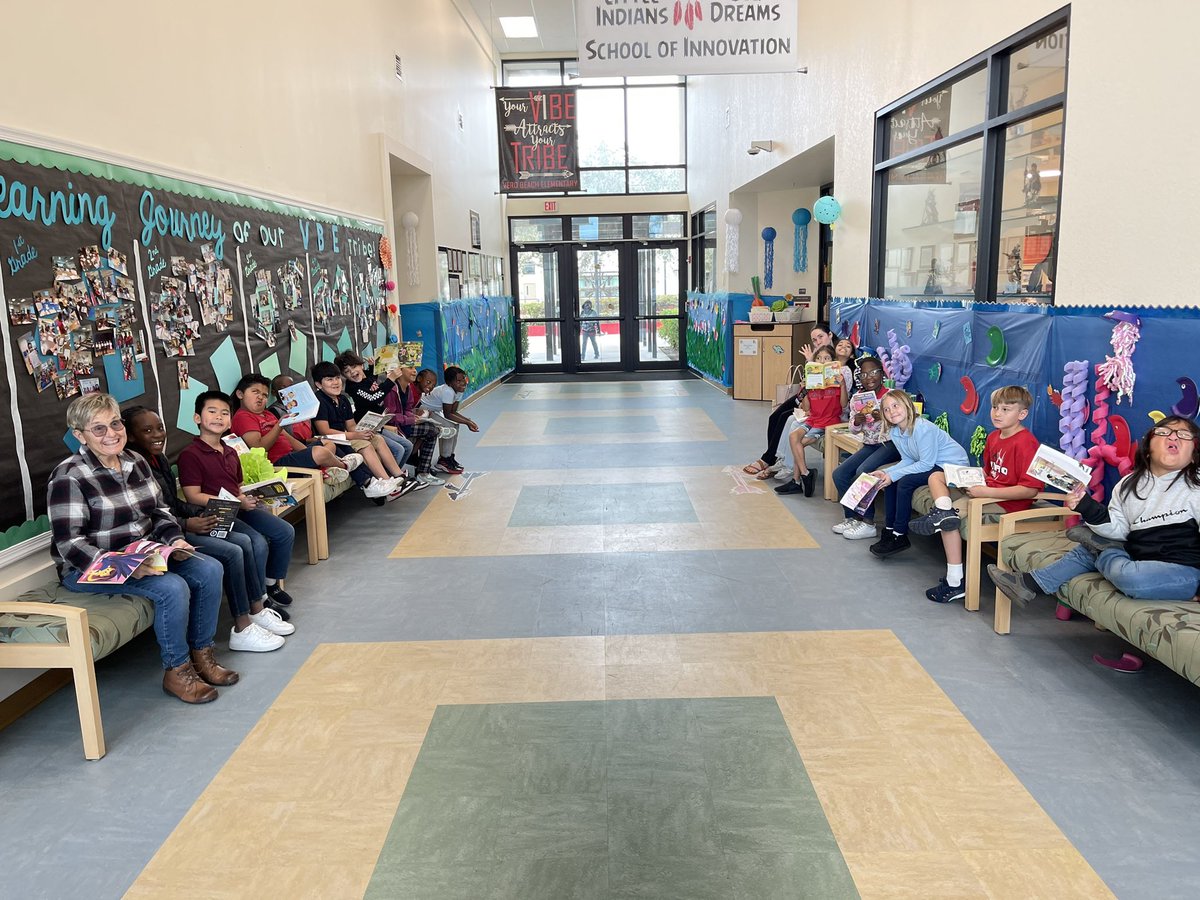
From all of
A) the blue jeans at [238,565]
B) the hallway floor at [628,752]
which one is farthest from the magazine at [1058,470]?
the blue jeans at [238,565]

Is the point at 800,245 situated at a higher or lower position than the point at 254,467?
higher

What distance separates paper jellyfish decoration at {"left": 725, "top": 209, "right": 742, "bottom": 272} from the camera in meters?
12.0

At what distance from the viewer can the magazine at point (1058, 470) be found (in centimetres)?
371

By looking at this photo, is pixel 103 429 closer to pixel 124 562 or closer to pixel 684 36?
pixel 124 562

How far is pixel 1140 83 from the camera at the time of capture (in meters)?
3.79

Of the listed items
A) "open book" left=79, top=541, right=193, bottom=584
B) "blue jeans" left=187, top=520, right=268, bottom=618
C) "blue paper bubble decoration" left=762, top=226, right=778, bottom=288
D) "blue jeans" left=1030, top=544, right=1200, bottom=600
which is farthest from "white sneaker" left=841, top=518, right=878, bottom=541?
"blue paper bubble decoration" left=762, top=226, right=778, bottom=288

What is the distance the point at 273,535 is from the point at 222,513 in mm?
521

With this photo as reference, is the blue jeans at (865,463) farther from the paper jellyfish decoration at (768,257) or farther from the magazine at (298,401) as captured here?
the paper jellyfish decoration at (768,257)

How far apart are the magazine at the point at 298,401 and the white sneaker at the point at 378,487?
0.69 m

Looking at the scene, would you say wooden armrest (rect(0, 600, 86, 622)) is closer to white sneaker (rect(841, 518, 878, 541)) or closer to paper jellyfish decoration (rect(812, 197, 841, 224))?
white sneaker (rect(841, 518, 878, 541))

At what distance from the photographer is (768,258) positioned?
12.4m

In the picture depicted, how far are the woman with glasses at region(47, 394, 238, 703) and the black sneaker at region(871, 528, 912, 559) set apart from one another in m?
3.42

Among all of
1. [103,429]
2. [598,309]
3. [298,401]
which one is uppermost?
[598,309]

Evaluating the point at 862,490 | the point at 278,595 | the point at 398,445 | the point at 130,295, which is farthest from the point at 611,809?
the point at 398,445
